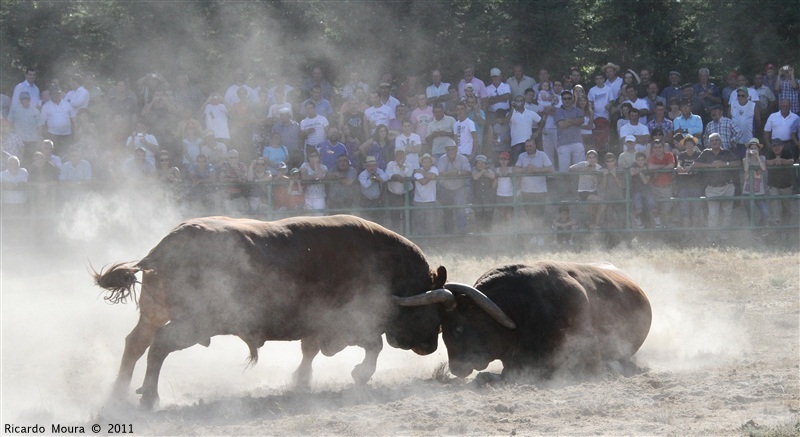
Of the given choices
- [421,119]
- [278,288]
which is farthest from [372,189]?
[278,288]

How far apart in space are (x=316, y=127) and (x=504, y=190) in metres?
3.31

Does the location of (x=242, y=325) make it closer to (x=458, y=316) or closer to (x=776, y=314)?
(x=458, y=316)

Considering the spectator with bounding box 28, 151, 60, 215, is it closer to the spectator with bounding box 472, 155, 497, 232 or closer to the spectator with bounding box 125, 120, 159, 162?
the spectator with bounding box 125, 120, 159, 162

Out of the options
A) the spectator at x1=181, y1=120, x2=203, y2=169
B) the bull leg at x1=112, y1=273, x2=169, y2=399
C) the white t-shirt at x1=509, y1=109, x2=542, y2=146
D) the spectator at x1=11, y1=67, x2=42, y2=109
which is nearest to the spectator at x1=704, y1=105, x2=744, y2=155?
the white t-shirt at x1=509, y1=109, x2=542, y2=146

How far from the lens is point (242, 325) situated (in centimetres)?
791

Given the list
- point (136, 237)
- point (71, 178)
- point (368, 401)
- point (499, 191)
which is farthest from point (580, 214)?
point (368, 401)

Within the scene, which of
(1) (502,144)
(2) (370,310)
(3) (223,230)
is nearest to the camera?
(3) (223,230)

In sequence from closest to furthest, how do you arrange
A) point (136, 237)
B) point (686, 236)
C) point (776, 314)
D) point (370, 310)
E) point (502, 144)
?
point (370, 310), point (776, 314), point (136, 237), point (686, 236), point (502, 144)

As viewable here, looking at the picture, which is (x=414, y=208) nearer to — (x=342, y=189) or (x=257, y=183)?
(x=342, y=189)

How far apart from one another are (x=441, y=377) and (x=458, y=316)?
0.53m

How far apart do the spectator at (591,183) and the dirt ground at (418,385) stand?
11.2 feet

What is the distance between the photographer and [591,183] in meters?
16.5

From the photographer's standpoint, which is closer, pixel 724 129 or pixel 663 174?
pixel 663 174

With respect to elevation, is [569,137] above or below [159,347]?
above
